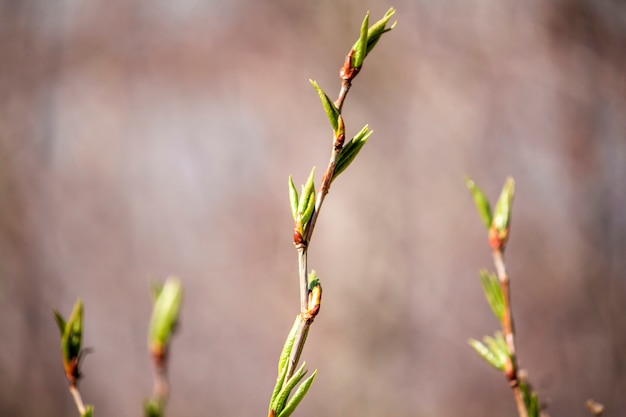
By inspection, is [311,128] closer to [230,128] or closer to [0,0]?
[230,128]

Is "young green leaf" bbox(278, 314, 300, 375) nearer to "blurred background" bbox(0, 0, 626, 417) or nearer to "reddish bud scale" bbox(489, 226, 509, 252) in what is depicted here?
"reddish bud scale" bbox(489, 226, 509, 252)

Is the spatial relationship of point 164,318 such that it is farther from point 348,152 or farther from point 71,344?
point 348,152

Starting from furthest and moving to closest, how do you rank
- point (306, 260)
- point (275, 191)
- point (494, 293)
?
1. point (275, 191)
2. point (494, 293)
3. point (306, 260)

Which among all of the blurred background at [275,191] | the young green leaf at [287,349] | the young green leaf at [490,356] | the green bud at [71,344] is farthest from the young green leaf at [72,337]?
the blurred background at [275,191]

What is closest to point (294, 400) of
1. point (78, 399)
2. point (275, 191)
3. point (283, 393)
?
point (283, 393)

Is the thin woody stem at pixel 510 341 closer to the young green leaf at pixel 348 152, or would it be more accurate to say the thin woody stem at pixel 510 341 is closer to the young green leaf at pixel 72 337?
the young green leaf at pixel 348 152

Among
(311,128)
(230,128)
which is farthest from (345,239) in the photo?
(230,128)
